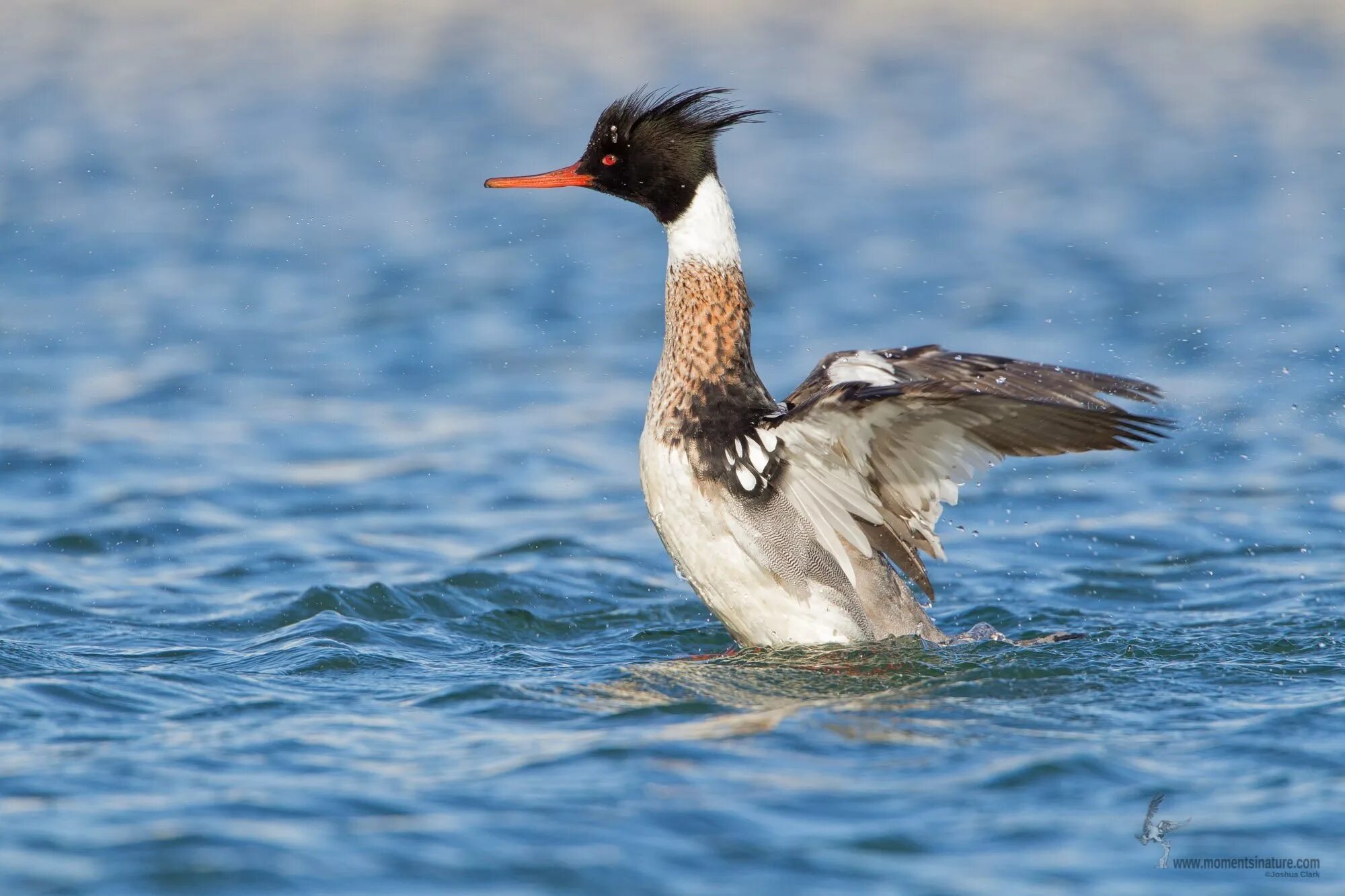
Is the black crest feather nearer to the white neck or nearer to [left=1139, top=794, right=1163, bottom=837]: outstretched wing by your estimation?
the white neck

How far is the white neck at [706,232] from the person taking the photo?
24.0ft

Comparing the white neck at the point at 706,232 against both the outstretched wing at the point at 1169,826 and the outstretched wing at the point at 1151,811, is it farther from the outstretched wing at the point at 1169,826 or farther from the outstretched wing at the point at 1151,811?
the outstretched wing at the point at 1169,826

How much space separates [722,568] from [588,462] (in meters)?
3.83

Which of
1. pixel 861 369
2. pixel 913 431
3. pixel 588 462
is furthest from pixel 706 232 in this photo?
pixel 588 462

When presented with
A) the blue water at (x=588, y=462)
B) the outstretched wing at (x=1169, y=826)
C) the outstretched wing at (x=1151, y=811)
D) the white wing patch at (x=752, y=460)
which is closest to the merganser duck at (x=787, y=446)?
the white wing patch at (x=752, y=460)

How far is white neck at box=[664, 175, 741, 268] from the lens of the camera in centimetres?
732

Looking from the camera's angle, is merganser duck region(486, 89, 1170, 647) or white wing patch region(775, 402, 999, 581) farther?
merganser duck region(486, 89, 1170, 647)

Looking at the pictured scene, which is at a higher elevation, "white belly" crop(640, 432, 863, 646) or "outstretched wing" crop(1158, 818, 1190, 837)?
"white belly" crop(640, 432, 863, 646)

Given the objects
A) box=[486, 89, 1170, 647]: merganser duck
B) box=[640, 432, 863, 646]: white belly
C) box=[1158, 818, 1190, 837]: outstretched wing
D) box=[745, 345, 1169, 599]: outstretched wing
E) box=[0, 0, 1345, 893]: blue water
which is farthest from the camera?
box=[640, 432, 863, 646]: white belly

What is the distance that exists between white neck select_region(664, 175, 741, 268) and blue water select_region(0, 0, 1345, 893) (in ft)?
5.50

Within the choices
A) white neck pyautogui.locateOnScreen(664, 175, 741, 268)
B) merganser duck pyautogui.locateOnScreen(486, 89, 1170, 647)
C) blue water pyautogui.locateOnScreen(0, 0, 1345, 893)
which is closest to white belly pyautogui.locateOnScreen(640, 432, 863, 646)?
merganser duck pyautogui.locateOnScreen(486, 89, 1170, 647)

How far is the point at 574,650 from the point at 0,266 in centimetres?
814

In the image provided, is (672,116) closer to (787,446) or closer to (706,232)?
(706,232)

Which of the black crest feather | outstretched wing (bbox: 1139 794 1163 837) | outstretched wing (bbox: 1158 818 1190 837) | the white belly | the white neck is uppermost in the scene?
the black crest feather
